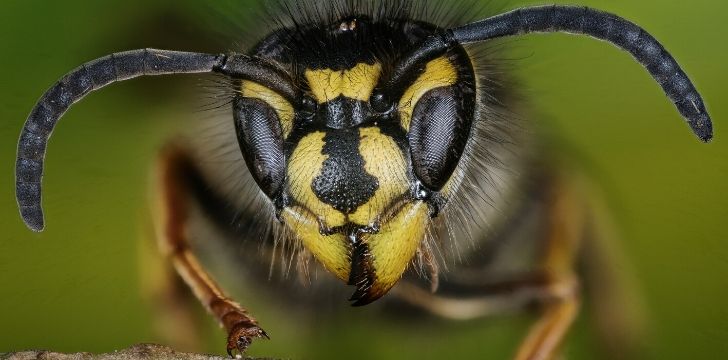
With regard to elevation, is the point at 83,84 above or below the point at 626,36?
above

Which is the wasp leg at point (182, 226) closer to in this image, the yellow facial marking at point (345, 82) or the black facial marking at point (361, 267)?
the black facial marking at point (361, 267)

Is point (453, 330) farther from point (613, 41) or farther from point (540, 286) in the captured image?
point (613, 41)

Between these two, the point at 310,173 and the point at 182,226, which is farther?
the point at 182,226

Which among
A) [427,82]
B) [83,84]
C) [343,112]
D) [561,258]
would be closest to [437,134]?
[427,82]

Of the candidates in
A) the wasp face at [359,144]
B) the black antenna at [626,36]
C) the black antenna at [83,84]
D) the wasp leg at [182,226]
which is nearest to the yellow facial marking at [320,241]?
the wasp face at [359,144]

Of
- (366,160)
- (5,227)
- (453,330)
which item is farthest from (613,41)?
(5,227)

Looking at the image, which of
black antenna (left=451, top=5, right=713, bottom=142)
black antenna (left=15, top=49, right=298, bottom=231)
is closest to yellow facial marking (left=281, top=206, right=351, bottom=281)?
black antenna (left=15, top=49, right=298, bottom=231)

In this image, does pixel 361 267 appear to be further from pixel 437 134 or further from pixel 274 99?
pixel 274 99
